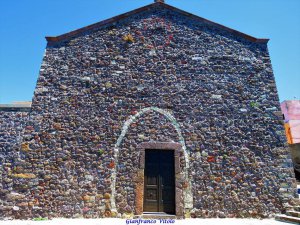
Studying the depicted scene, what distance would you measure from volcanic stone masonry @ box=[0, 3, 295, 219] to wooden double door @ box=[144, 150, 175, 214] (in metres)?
0.23

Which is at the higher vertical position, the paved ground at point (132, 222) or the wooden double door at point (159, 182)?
the wooden double door at point (159, 182)

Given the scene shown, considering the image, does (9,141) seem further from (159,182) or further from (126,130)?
(159,182)

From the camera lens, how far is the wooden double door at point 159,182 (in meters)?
5.95

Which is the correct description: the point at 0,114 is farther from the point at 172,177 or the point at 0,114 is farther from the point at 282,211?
the point at 282,211

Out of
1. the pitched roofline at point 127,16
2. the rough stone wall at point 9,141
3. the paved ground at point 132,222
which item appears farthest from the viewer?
the pitched roofline at point 127,16

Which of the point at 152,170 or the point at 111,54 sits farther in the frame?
the point at 111,54

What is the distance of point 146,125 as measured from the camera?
653 centimetres

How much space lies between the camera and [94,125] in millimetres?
6477

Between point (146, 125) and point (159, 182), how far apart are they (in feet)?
5.46

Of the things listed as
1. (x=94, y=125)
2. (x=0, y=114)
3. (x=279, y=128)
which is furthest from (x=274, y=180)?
(x=0, y=114)

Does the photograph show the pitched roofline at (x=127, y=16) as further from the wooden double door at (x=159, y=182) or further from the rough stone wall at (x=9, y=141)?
the wooden double door at (x=159, y=182)

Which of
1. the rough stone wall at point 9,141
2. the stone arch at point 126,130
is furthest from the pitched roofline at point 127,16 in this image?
the stone arch at point 126,130

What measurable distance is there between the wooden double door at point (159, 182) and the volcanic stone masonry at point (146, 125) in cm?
23

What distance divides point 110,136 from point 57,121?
164cm
